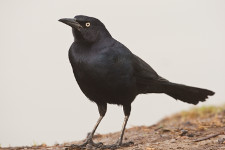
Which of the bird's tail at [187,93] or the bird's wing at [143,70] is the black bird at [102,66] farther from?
the bird's tail at [187,93]

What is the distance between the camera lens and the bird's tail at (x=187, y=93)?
745 cm

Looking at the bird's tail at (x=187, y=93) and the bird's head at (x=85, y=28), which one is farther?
the bird's tail at (x=187, y=93)

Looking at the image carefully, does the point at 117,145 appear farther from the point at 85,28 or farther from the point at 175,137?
the point at 85,28

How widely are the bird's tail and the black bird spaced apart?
3.04 feet

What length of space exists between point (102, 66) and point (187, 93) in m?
2.20

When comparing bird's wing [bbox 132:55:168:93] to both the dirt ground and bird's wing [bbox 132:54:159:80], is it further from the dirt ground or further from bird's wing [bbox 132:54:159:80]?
the dirt ground

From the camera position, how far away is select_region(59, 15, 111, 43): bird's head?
6.29 metres

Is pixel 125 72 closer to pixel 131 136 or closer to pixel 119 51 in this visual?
pixel 119 51

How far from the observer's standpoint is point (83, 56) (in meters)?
6.16

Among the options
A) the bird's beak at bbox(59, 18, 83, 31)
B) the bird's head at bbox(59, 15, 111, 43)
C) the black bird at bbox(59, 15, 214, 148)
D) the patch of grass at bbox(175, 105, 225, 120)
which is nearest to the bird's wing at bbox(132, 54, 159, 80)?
the black bird at bbox(59, 15, 214, 148)

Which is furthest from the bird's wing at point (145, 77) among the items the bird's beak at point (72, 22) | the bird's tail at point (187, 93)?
the bird's beak at point (72, 22)

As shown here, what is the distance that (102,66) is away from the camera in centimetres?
605

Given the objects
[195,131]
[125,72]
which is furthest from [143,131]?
[125,72]

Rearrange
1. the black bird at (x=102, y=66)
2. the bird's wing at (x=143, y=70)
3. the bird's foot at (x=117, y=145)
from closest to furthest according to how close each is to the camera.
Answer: the black bird at (x=102, y=66) < the bird's foot at (x=117, y=145) < the bird's wing at (x=143, y=70)
